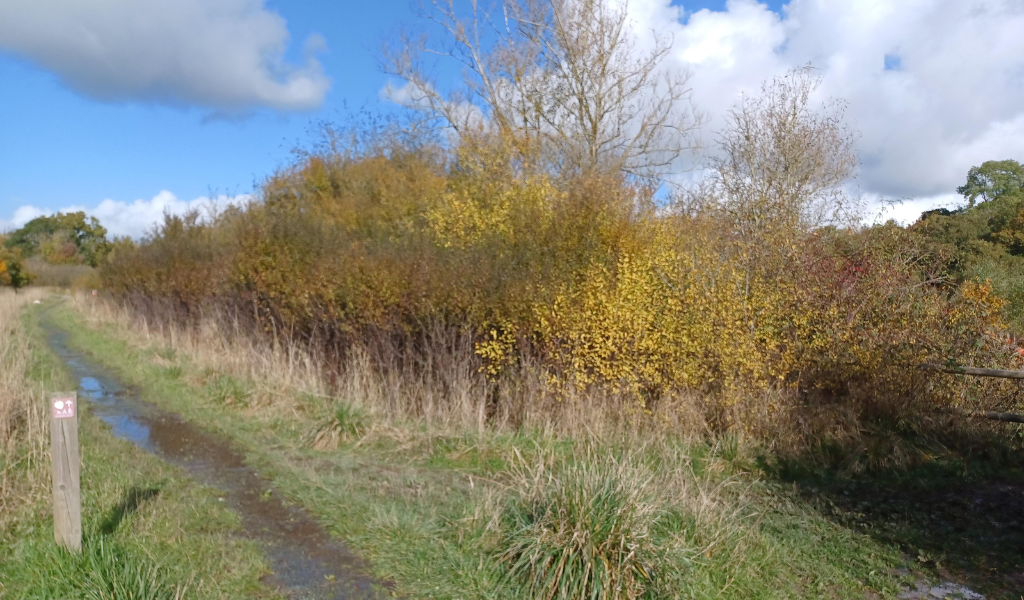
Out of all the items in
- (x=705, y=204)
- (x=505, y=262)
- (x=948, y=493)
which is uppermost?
(x=705, y=204)

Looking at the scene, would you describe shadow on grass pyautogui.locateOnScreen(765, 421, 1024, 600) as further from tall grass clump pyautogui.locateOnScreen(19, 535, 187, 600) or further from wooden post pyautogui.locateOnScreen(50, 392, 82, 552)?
wooden post pyautogui.locateOnScreen(50, 392, 82, 552)

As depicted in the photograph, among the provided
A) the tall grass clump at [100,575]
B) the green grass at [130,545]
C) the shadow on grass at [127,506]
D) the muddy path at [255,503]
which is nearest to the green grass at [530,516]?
the muddy path at [255,503]

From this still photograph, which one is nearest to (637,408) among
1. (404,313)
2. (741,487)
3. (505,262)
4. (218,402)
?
(741,487)

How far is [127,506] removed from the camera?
6.36 metres

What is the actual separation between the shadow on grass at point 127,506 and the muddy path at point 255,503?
67 centimetres

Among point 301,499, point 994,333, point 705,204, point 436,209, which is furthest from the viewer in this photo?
point 436,209

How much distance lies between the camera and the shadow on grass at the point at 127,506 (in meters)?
5.92

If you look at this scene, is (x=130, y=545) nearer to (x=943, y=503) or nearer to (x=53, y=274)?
(x=943, y=503)

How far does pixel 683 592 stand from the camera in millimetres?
4926

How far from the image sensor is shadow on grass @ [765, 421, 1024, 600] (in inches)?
237

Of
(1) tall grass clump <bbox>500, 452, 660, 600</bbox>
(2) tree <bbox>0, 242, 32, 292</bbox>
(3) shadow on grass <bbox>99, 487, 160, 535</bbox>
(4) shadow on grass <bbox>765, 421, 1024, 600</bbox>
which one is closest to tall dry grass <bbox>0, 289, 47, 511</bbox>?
(3) shadow on grass <bbox>99, 487, 160, 535</bbox>

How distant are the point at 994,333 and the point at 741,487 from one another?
4.17 metres

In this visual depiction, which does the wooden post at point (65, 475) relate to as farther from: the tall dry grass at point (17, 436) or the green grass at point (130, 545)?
the tall dry grass at point (17, 436)

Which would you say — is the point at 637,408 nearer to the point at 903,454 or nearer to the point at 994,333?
the point at 903,454
